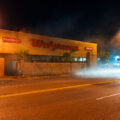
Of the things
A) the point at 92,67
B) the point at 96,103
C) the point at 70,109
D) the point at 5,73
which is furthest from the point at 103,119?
the point at 92,67

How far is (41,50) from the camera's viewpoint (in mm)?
25031

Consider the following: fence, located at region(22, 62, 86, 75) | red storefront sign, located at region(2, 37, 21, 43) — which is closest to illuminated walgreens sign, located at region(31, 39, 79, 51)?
red storefront sign, located at region(2, 37, 21, 43)

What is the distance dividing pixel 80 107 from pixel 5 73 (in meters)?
17.4

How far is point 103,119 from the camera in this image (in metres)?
5.43

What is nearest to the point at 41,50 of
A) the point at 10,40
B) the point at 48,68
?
the point at 48,68

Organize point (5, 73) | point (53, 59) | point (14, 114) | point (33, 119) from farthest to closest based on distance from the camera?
point (53, 59)
point (5, 73)
point (14, 114)
point (33, 119)

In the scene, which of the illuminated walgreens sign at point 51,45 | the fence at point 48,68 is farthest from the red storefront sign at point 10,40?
the fence at point 48,68

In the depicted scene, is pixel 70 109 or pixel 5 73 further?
pixel 5 73

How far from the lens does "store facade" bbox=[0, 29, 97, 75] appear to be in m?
21.4

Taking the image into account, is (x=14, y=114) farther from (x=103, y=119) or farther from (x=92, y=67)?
(x=92, y=67)

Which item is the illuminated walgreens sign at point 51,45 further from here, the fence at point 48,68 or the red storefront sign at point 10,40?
the fence at point 48,68

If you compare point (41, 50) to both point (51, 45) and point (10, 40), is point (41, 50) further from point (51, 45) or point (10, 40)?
point (10, 40)

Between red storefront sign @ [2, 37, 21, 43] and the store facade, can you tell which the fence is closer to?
the store facade

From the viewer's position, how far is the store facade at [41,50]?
844 inches
